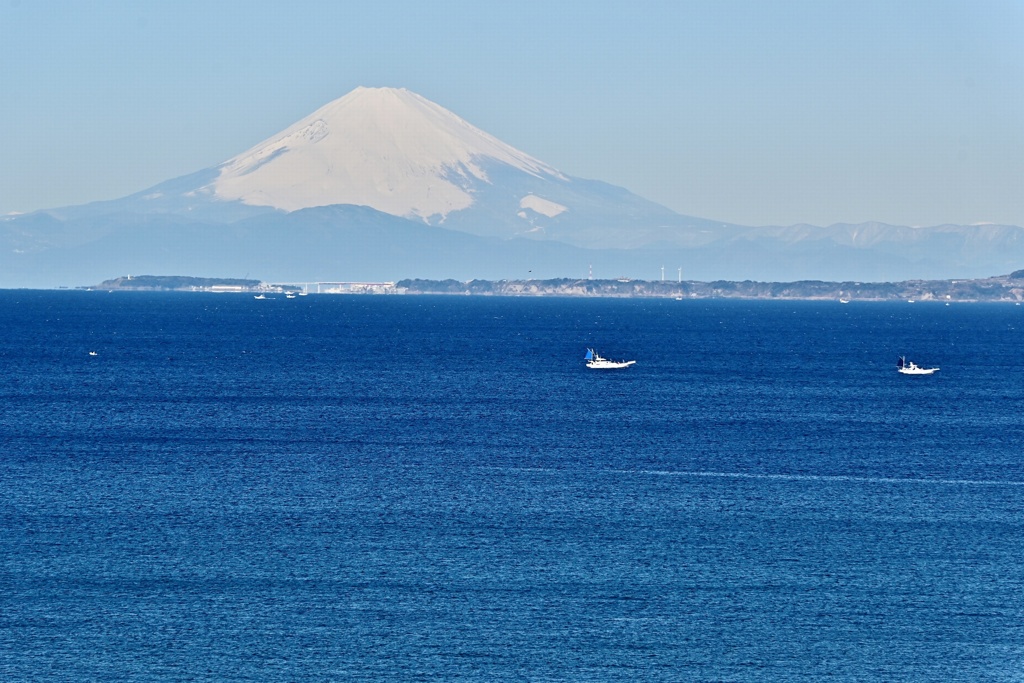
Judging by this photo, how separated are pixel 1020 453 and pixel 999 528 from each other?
2268cm

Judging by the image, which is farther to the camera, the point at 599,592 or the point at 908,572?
the point at 908,572

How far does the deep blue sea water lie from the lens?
40.2 m

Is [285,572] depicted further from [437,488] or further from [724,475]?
[724,475]

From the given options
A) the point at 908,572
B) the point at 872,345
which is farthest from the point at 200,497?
the point at 872,345

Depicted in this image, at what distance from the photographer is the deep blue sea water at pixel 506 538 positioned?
4022 centimetres

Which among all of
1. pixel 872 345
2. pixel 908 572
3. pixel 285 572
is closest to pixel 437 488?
pixel 285 572

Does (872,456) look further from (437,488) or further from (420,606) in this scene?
(420,606)

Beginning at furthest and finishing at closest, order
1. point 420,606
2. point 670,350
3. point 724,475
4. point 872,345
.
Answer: point 872,345 < point 670,350 < point 724,475 < point 420,606

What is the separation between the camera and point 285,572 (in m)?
47.7

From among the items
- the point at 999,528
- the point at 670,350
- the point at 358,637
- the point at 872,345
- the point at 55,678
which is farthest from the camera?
the point at 872,345

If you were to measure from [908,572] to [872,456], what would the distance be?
27747 millimetres

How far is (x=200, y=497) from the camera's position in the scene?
60625 millimetres

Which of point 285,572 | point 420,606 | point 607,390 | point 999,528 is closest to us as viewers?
point 420,606

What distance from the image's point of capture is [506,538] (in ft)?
176
